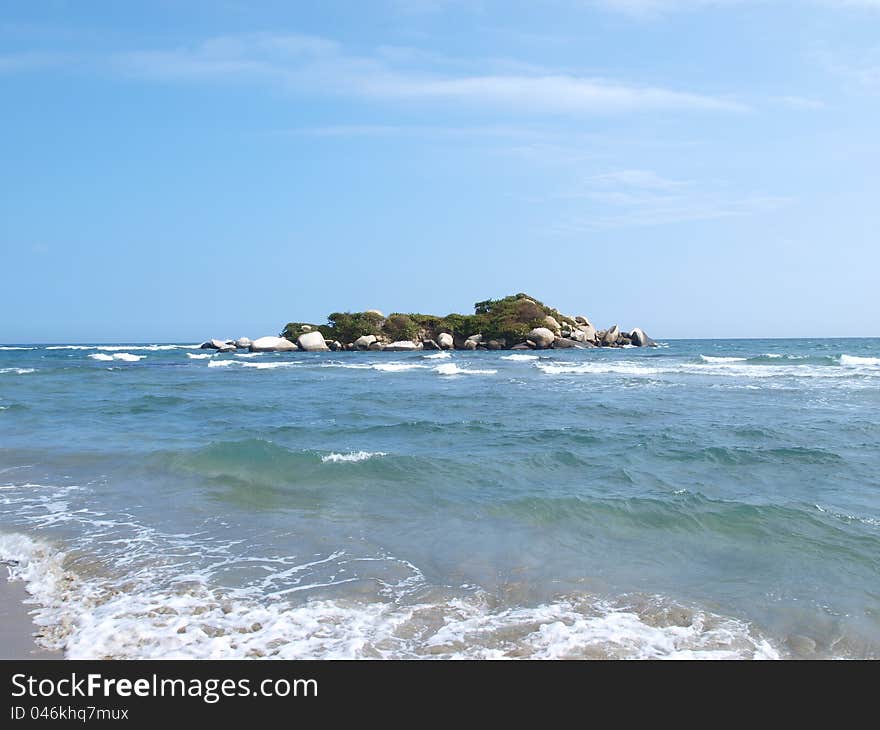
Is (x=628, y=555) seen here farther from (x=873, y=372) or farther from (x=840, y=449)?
(x=873, y=372)

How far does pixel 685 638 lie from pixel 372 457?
6.81 meters

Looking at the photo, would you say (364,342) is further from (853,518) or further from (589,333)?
(853,518)

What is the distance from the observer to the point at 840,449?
10.7m

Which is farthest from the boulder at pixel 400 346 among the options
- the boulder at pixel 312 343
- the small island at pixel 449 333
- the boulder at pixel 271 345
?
the boulder at pixel 271 345

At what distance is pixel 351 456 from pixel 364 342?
4698cm

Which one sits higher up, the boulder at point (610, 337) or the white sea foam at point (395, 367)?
the boulder at point (610, 337)

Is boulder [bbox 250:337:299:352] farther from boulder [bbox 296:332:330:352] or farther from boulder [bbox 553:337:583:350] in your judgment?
boulder [bbox 553:337:583:350]

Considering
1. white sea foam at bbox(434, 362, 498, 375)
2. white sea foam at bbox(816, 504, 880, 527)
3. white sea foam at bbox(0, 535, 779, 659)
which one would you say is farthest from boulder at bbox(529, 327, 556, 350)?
white sea foam at bbox(0, 535, 779, 659)

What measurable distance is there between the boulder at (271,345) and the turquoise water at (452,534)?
42.1 m

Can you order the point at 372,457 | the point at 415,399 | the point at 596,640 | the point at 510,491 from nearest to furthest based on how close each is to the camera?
the point at 596,640 < the point at 510,491 < the point at 372,457 < the point at 415,399

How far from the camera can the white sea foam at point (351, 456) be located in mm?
10369

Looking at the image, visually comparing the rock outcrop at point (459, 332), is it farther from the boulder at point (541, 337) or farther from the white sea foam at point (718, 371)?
the white sea foam at point (718, 371)
